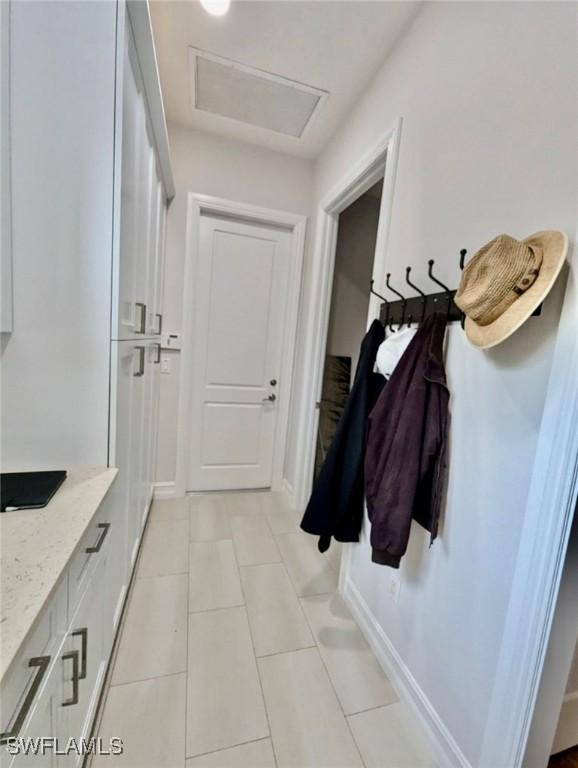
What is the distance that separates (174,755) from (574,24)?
92.0 inches

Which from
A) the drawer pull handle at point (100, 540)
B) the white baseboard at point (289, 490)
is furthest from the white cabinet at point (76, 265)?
the white baseboard at point (289, 490)

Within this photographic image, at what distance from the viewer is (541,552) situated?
82cm

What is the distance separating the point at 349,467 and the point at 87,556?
3.34ft

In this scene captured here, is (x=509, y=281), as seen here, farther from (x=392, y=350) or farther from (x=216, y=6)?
(x=216, y=6)

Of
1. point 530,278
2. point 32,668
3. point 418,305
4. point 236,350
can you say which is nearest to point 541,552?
point 530,278

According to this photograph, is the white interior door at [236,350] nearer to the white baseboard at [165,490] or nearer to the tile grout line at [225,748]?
the white baseboard at [165,490]

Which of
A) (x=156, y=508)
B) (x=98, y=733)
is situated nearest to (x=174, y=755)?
(x=98, y=733)

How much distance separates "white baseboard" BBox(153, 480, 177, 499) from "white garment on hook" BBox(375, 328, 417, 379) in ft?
6.53

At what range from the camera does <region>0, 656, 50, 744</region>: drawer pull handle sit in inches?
20.5

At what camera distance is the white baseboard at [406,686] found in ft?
3.45

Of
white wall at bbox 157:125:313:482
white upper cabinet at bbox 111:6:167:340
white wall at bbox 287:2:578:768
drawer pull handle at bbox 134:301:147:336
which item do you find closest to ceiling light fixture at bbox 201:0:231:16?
white upper cabinet at bbox 111:6:167:340

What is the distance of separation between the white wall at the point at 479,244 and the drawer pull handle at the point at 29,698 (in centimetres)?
110

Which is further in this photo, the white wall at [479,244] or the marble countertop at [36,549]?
the white wall at [479,244]

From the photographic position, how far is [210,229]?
8.09 feet
